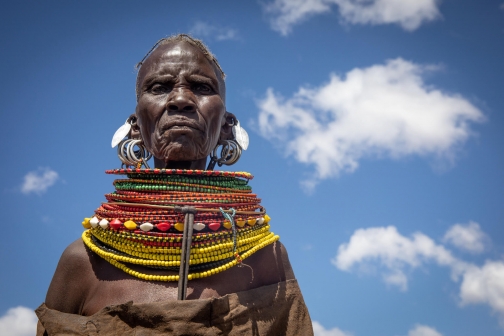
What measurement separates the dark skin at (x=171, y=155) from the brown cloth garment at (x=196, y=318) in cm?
12

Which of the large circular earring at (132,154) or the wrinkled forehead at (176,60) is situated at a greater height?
the wrinkled forehead at (176,60)

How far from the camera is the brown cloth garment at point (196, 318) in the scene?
300 cm

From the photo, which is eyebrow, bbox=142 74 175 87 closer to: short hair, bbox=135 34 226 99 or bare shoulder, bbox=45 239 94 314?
short hair, bbox=135 34 226 99

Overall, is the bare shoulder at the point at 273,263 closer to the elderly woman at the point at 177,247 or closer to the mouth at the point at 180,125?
the elderly woman at the point at 177,247

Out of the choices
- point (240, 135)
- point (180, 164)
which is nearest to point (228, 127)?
point (240, 135)

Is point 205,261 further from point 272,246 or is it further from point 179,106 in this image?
point 179,106

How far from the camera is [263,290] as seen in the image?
11.2 feet

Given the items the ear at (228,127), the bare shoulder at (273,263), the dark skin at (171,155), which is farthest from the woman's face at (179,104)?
the bare shoulder at (273,263)

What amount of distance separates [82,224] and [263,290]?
4.34ft

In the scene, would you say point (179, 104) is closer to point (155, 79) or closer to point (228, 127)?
point (155, 79)

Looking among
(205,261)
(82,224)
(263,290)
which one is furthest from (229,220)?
(82,224)

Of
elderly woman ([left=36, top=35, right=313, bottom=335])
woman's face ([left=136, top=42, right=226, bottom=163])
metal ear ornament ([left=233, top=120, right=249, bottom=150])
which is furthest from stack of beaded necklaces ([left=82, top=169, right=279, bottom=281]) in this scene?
metal ear ornament ([left=233, top=120, right=249, bottom=150])

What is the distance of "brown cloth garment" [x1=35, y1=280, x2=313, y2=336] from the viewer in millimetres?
3004

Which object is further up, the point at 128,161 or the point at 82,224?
the point at 128,161
